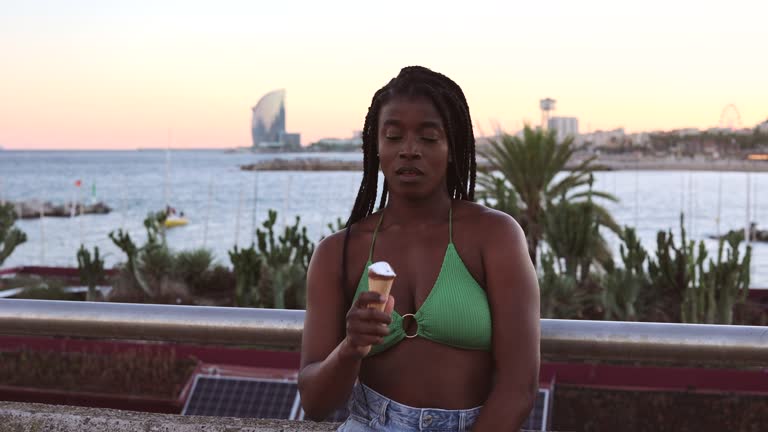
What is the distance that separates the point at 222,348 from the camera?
8188 millimetres

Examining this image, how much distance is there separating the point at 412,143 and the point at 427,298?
35 cm

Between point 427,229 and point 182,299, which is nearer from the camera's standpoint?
point 427,229

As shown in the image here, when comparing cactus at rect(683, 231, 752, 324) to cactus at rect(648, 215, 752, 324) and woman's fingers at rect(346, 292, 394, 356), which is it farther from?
woman's fingers at rect(346, 292, 394, 356)

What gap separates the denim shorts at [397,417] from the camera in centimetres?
178

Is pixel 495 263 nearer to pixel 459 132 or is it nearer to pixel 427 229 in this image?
pixel 427 229

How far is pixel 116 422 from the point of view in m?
2.31

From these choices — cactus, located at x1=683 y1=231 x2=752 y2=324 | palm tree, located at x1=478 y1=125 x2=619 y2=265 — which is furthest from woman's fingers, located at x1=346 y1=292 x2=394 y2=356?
palm tree, located at x1=478 y1=125 x2=619 y2=265

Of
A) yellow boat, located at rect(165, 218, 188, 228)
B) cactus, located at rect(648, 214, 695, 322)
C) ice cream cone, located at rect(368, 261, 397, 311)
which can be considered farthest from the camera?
yellow boat, located at rect(165, 218, 188, 228)

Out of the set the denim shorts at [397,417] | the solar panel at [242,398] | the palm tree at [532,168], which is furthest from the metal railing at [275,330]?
the palm tree at [532,168]

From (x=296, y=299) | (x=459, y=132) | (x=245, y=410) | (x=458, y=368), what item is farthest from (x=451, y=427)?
(x=296, y=299)

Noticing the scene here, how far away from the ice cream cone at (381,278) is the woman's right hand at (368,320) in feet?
0.04

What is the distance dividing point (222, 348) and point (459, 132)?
665 cm

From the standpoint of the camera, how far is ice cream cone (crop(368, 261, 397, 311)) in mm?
1485

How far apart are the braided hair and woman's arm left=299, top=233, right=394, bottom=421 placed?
0.50ft
